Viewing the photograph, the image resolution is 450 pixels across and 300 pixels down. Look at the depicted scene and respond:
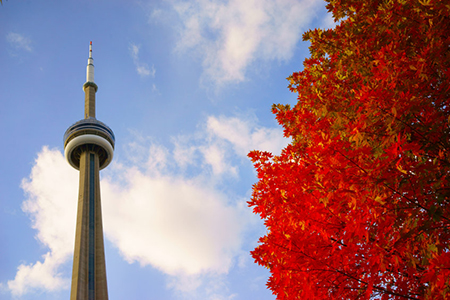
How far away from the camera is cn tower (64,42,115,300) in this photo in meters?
44.7

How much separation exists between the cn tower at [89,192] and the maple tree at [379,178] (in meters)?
43.3

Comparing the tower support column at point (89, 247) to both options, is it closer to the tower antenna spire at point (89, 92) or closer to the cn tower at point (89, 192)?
the cn tower at point (89, 192)

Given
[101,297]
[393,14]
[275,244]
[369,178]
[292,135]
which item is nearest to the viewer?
[369,178]

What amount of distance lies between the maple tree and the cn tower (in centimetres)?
4332

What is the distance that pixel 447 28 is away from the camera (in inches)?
219

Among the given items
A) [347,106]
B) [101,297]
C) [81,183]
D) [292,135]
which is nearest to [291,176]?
[347,106]

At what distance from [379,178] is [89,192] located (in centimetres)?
5182

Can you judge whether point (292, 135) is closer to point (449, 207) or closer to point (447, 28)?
point (447, 28)

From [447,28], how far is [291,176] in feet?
11.0

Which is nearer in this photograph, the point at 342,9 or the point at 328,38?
the point at 328,38

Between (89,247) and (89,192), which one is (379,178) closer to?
(89,247)

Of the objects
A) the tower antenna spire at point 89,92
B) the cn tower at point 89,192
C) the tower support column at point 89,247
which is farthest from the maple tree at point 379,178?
the tower antenna spire at point 89,92

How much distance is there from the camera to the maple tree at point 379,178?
427 cm

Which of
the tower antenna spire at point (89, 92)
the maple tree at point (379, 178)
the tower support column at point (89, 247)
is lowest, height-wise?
the maple tree at point (379, 178)
